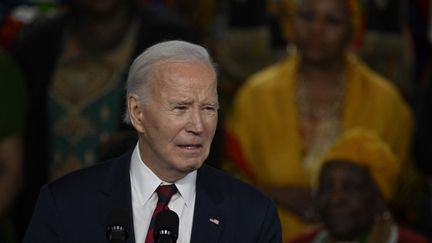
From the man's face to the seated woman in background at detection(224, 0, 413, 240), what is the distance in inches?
100

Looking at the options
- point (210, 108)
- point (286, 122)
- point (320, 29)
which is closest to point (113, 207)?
point (210, 108)

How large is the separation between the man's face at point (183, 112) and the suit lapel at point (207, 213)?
0.40 feet

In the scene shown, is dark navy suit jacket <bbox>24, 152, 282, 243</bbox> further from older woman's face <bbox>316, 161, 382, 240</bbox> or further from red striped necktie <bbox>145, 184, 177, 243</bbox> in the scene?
older woman's face <bbox>316, 161, 382, 240</bbox>

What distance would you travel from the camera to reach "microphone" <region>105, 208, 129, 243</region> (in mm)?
3027

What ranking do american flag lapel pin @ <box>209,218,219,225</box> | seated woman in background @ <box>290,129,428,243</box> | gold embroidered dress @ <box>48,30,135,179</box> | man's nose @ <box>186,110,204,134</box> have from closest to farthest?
man's nose @ <box>186,110,204,134</box>
american flag lapel pin @ <box>209,218,219,225</box>
seated woman in background @ <box>290,129,428,243</box>
gold embroidered dress @ <box>48,30,135,179</box>

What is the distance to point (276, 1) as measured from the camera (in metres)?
6.20

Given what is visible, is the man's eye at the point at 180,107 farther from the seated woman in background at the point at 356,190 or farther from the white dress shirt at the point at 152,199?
the seated woman in background at the point at 356,190

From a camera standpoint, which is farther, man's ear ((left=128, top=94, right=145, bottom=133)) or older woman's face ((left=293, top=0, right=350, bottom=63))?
older woman's face ((left=293, top=0, right=350, bottom=63))

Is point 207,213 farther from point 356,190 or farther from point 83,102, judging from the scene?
point 83,102

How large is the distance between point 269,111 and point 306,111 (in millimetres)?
159

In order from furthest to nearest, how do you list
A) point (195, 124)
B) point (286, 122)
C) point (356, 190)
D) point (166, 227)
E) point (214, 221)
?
point (286, 122) → point (356, 190) → point (214, 221) → point (195, 124) → point (166, 227)

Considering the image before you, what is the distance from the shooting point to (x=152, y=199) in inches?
131

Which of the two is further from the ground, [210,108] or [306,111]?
[210,108]

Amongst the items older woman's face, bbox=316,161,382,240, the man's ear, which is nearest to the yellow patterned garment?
older woman's face, bbox=316,161,382,240
